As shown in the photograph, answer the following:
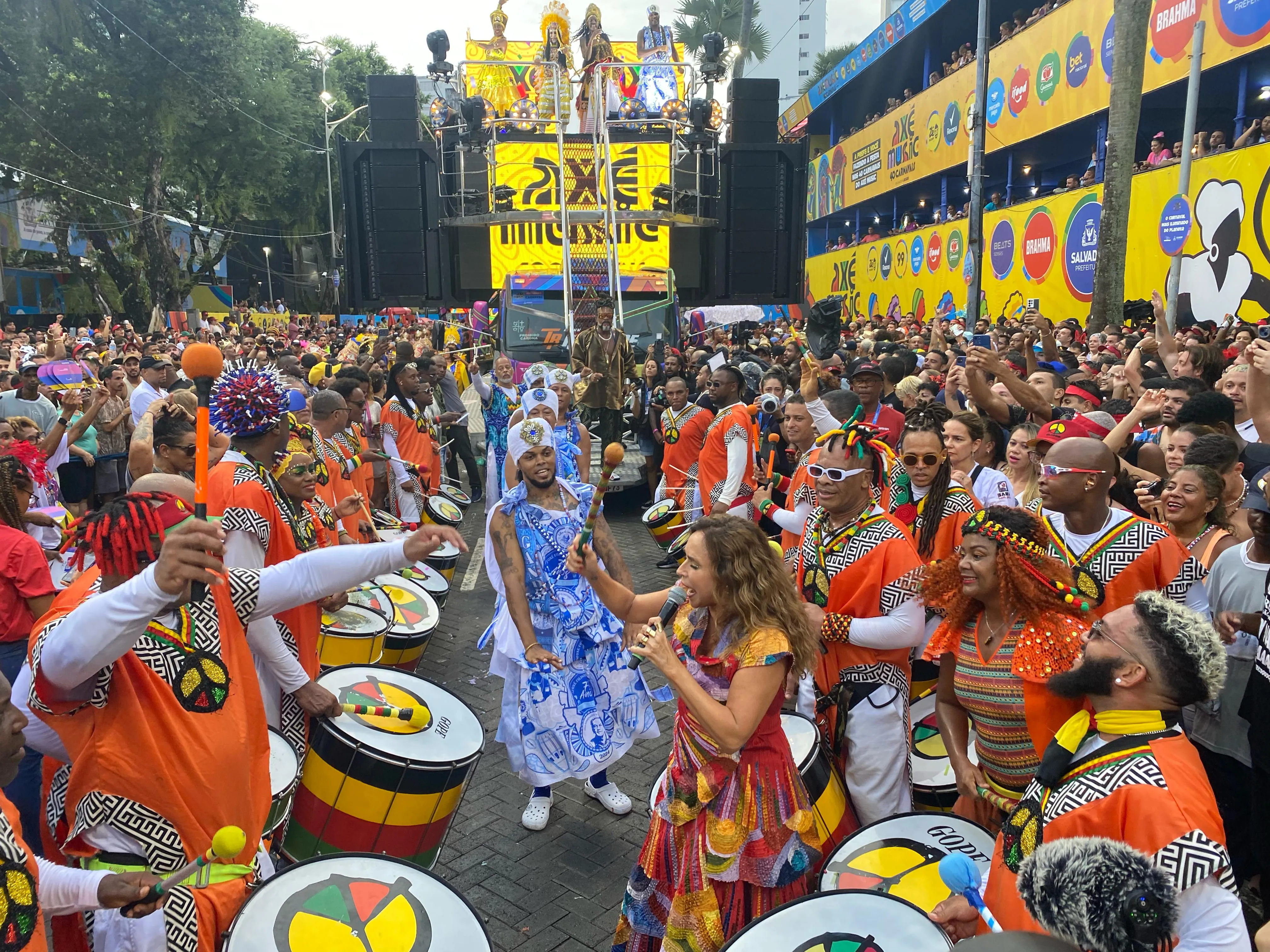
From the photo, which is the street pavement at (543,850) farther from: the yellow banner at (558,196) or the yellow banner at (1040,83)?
the yellow banner at (1040,83)

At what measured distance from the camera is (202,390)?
2.30 metres

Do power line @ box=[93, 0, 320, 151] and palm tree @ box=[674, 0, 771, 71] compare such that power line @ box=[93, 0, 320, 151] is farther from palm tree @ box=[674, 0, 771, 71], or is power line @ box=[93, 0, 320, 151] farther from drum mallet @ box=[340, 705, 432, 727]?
drum mallet @ box=[340, 705, 432, 727]

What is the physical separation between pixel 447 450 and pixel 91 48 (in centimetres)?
2536

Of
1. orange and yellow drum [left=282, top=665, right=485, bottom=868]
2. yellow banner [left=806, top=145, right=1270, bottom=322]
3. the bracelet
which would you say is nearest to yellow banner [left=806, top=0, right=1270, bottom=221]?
yellow banner [left=806, top=145, right=1270, bottom=322]

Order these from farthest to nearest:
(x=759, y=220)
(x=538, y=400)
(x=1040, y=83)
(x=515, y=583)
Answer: (x=1040, y=83) < (x=759, y=220) < (x=538, y=400) < (x=515, y=583)

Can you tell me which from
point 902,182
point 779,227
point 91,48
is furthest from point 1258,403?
point 91,48

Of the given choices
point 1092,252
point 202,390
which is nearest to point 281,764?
point 202,390

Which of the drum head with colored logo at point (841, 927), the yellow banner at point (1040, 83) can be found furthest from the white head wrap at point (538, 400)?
the yellow banner at point (1040, 83)

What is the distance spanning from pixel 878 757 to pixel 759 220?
13.7 metres

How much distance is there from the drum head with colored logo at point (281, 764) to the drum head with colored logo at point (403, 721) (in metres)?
0.19

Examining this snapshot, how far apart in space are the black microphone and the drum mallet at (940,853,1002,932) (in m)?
1.15

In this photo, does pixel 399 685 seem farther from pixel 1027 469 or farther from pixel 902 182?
pixel 902 182

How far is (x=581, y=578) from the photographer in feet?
16.2

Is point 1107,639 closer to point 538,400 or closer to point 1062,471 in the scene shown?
point 1062,471
